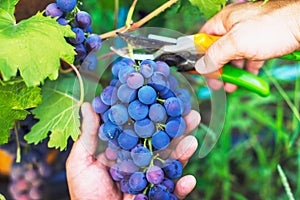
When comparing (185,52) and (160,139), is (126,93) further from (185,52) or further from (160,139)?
(185,52)

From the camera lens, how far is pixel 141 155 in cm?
79

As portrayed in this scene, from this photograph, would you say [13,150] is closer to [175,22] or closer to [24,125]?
[24,125]

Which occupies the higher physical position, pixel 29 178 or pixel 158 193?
pixel 158 193

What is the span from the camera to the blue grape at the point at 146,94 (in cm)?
75

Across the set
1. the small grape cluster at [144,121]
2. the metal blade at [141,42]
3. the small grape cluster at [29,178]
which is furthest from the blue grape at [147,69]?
the small grape cluster at [29,178]

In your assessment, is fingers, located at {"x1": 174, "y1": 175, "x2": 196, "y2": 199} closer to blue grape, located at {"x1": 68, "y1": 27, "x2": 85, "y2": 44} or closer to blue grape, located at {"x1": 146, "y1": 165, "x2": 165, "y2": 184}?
blue grape, located at {"x1": 146, "y1": 165, "x2": 165, "y2": 184}

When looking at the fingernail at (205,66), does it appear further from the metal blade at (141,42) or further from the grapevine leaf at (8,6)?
the grapevine leaf at (8,6)

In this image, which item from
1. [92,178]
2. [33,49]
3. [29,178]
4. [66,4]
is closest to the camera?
[33,49]

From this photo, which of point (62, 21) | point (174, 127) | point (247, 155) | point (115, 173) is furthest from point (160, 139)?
point (247, 155)

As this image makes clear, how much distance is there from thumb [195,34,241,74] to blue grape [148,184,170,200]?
0.74 feet

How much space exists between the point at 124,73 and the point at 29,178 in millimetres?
580

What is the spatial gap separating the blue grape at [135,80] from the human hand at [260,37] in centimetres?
19

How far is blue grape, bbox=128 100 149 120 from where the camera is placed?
2.48 feet

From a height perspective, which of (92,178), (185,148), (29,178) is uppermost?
(185,148)
